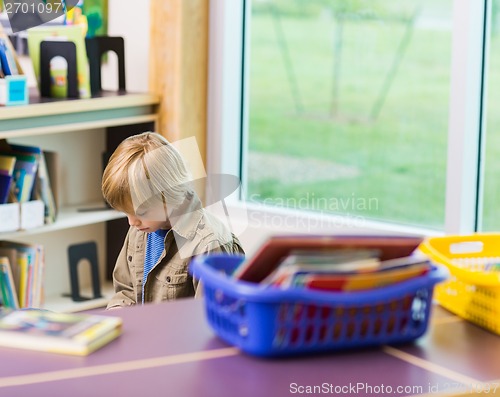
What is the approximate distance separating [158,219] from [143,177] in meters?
0.11

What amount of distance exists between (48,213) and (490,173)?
1638 mm

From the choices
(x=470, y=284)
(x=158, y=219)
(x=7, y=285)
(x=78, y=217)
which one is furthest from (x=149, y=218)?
(x=78, y=217)

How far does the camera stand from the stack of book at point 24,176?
3.34m

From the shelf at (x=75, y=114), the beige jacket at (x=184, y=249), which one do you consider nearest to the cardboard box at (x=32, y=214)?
the shelf at (x=75, y=114)

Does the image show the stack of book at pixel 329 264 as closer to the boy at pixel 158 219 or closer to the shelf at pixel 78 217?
the boy at pixel 158 219

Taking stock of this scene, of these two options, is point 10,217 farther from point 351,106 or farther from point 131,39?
point 351,106

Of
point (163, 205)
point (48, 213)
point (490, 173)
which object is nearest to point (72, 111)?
point (48, 213)

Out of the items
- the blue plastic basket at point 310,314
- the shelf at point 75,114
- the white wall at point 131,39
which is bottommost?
the blue plastic basket at point 310,314

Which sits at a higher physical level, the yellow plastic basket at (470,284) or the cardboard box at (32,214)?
the yellow plastic basket at (470,284)

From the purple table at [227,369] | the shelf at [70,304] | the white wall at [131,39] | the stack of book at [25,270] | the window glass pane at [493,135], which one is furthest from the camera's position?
the white wall at [131,39]

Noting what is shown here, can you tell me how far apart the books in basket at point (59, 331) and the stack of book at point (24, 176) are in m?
1.82

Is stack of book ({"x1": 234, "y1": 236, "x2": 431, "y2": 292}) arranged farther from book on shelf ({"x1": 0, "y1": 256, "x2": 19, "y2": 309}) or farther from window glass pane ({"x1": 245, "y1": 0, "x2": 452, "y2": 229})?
book on shelf ({"x1": 0, "y1": 256, "x2": 19, "y2": 309})

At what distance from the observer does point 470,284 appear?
1.64 m

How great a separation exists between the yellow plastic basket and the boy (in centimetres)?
68
